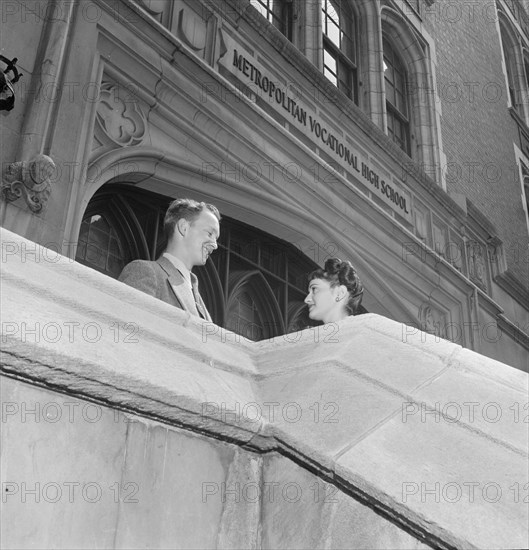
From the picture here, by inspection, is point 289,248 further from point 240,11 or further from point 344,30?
point 344,30

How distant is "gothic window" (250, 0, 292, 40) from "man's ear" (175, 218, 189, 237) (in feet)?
17.4

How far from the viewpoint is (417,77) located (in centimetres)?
966

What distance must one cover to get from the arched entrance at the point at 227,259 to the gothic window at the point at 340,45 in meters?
2.65

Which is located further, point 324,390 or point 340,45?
point 340,45

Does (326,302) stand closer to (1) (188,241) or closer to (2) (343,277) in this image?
(2) (343,277)

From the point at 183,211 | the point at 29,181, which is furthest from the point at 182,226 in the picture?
the point at 29,181

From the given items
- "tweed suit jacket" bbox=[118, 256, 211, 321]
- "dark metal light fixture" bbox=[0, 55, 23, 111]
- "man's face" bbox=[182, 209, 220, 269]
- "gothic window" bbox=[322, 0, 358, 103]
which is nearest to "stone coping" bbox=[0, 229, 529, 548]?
"tweed suit jacket" bbox=[118, 256, 211, 321]

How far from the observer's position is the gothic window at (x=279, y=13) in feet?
24.8

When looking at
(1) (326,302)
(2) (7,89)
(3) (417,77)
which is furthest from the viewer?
(3) (417,77)

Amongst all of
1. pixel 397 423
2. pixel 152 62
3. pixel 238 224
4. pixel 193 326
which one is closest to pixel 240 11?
pixel 152 62

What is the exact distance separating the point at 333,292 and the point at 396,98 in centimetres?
682

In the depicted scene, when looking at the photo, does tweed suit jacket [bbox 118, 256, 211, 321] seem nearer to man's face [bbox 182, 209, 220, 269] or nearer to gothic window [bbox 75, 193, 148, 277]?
man's face [bbox 182, 209, 220, 269]

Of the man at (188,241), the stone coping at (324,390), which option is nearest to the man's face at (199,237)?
the man at (188,241)

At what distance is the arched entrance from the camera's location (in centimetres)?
501
